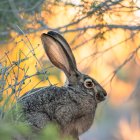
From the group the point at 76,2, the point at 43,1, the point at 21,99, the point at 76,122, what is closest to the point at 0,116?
the point at 21,99

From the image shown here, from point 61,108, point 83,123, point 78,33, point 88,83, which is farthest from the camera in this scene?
point 78,33

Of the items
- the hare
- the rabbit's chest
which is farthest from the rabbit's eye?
the rabbit's chest

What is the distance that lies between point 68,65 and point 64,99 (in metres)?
0.43

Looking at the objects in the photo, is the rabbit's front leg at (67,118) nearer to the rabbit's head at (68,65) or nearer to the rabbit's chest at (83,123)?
the rabbit's chest at (83,123)

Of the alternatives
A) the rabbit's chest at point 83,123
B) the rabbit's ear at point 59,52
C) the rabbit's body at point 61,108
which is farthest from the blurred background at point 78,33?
the rabbit's chest at point 83,123

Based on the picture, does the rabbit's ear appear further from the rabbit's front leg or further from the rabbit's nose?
the rabbit's front leg

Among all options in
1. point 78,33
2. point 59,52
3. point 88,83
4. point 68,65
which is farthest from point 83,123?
point 78,33

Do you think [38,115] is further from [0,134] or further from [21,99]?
[0,134]

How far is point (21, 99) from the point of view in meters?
4.87

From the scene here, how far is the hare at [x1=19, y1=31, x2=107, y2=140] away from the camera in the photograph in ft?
16.3

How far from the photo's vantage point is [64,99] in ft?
17.1

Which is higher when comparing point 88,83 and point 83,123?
point 88,83

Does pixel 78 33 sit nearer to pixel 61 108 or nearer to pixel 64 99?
pixel 64 99

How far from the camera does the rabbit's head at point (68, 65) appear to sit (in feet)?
17.9
